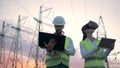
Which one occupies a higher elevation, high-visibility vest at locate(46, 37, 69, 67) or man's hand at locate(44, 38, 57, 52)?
man's hand at locate(44, 38, 57, 52)

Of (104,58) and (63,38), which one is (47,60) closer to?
(63,38)

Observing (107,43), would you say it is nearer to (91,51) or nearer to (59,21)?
(91,51)

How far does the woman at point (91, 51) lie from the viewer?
1091 centimetres

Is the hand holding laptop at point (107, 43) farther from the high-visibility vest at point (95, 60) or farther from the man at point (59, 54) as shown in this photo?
the man at point (59, 54)

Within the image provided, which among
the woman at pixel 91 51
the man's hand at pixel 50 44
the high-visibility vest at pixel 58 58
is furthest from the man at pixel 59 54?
the woman at pixel 91 51

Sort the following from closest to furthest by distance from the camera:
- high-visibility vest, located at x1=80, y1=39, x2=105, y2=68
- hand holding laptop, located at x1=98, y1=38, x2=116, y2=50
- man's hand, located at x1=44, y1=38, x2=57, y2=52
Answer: man's hand, located at x1=44, y1=38, x2=57, y2=52 → hand holding laptop, located at x1=98, y1=38, x2=116, y2=50 → high-visibility vest, located at x1=80, y1=39, x2=105, y2=68

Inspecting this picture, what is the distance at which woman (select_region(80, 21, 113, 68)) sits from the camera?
10.9 meters

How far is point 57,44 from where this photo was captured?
1044 centimetres

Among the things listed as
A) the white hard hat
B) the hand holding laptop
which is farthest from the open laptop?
the white hard hat

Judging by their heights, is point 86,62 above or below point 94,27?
below

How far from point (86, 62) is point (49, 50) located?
1272 millimetres

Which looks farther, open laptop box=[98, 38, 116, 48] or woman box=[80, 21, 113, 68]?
woman box=[80, 21, 113, 68]

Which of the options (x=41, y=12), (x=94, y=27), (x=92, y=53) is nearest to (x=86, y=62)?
(x=92, y=53)

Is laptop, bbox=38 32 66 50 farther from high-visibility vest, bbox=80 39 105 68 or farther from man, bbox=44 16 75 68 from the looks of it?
high-visibility vest, bbox=80 39 105 68
